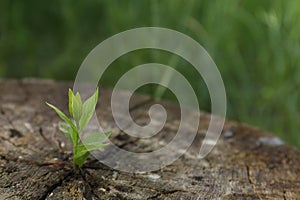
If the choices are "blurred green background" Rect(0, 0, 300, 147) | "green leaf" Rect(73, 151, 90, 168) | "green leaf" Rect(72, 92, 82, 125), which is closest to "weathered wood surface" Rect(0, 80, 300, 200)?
"green leaf" Rect(73, 151, 90, 168)

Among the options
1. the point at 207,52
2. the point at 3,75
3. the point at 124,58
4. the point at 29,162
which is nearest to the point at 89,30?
the point at 124,58

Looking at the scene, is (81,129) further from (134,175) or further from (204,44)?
(204,44)

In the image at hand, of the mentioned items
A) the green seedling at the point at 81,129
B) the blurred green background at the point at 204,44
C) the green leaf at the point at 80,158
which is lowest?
the green leaf at the point at 80,158

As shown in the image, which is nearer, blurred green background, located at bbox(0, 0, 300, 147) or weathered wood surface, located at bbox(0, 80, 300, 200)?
weathered wood surface, located at bbox(0, 80, 300, 200)

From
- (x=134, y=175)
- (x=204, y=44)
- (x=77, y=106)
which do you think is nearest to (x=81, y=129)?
(x=77, y=106)

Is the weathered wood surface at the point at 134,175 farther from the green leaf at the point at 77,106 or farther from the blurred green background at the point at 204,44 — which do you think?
the blurred green background at the point at 204,44

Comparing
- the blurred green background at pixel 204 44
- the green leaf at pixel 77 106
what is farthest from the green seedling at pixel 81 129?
the blurred green background at pixel 204 44

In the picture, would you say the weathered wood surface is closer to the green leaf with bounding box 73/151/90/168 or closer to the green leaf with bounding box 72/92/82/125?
the green leaf with bounding box 73/151/90/168
